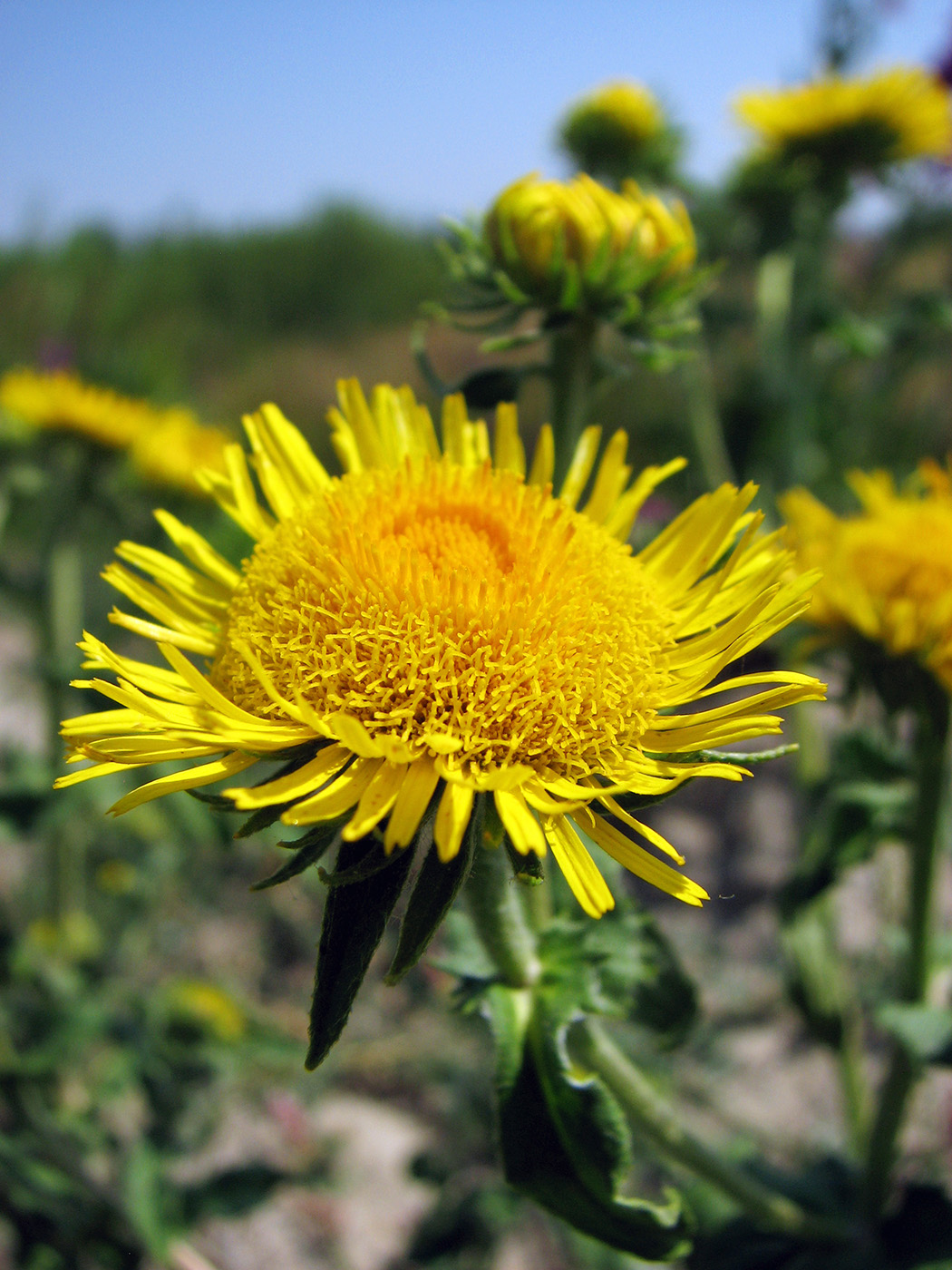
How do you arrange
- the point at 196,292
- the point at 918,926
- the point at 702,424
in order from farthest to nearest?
1. the point at 196,292
2. the point at 702,424
3. the point at 918,926

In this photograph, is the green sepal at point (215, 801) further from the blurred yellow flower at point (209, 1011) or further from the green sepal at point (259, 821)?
the blurred yellow flower at point (209, 1011)

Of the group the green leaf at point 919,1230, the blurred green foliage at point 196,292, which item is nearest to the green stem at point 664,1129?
the green leaf at point 919,1230

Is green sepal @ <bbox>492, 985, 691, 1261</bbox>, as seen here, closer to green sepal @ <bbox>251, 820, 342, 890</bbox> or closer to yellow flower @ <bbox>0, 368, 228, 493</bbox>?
green sepal @ <bbox>251, 820, 342, 890</bbox>

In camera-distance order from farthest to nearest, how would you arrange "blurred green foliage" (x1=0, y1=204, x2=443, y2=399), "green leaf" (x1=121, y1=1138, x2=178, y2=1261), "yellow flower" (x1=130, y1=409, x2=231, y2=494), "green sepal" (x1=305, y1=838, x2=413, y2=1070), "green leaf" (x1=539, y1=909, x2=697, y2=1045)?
"blurred green foliage" (x1=0, y1=204, x2=443, y2=399)
"yellow flower" (x1=130, y1=409, x2=231, y2=494)
"green leaf" (x1=121, y1=1138, x2=178, y2=1261)
"green leaf" (x1=539, y1=909, x2=697, y2=1045)
"green sepal" (x1=305, y1=838, x2=413, y2=1070)

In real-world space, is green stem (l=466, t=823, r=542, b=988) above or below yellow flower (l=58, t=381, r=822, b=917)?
below

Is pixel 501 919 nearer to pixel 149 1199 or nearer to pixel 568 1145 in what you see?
pixel 568 1145

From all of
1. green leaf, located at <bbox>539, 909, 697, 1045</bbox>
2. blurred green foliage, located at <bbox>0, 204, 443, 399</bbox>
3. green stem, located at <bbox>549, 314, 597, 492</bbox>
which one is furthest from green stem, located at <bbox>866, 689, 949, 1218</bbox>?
blurred green foliage, located at <bbox>0, 204, 443, 399</bbox>

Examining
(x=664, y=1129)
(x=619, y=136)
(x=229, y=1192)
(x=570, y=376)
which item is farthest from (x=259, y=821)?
(x=619, y=136)
